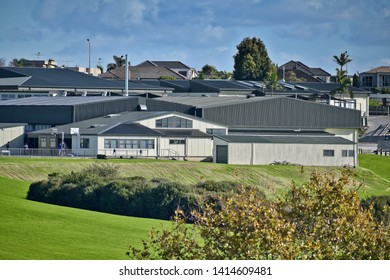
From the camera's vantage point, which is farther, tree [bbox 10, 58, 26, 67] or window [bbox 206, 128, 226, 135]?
tree [bbox 10, 58, 26, 67]

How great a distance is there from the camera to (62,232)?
35.5m

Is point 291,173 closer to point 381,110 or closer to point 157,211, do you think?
point 157,211

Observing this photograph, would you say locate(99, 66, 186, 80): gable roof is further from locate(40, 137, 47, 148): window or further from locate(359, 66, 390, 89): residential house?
locate(40, 137, 47, 148): window

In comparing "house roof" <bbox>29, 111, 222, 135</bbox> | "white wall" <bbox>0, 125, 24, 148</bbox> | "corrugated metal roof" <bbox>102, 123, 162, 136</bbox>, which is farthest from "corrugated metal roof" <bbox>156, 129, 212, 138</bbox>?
"white wall" <bbox>0, 125, 24, 148</bbox>

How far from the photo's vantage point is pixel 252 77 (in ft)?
543

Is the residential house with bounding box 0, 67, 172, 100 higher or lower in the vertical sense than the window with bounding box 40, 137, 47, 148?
higher

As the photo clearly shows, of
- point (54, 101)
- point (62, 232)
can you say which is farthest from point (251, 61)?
point (62, 232)

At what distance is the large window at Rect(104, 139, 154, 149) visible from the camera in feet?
245

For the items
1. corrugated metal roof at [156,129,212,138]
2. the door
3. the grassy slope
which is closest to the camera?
the grassy slope

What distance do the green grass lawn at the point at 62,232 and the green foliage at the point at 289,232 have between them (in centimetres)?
424

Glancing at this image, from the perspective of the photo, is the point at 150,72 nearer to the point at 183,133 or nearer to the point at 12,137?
the point at 12,137

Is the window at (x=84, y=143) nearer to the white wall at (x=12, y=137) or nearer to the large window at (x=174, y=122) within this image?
the white wall at (x=12, y=137)

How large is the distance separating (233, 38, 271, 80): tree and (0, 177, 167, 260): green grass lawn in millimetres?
119605
